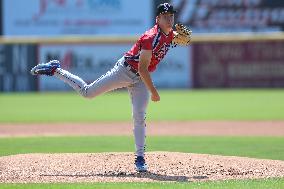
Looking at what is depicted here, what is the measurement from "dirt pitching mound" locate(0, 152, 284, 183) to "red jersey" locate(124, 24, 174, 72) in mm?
1088

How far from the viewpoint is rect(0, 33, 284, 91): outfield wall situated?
81.9 feet

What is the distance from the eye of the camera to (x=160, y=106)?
1989 cm

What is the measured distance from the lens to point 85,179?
7.45m

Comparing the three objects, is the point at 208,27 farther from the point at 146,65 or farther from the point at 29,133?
Result: the point at 146,65

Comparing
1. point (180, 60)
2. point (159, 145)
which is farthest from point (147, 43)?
point (180, 60)

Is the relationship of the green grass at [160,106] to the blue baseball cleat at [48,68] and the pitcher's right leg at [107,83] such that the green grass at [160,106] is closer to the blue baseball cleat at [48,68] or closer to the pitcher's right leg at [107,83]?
the blue baseball cleat at [48,68]

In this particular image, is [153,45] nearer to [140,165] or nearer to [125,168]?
[140,165]

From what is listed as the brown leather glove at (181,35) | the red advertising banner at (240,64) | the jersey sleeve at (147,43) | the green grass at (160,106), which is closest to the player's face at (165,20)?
the jersey sleeve at (147,43)

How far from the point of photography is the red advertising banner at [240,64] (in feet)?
81.8

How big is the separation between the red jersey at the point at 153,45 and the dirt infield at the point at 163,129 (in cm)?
525

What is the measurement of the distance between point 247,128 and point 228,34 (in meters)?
13.0

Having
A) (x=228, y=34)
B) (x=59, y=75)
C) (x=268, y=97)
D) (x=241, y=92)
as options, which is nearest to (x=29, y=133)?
(x=59, y=75)

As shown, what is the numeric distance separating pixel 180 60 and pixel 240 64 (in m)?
1.94

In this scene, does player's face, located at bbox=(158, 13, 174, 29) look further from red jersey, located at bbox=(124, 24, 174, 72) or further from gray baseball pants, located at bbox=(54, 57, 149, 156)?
gray baseball pants, located at bbox=(54, 57, 149, 156)
